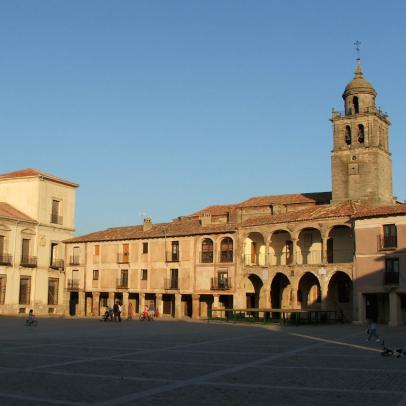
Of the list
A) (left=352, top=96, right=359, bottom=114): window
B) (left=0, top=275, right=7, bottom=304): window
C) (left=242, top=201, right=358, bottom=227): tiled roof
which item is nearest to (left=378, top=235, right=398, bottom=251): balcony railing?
(left=242, top=201, right=358, bottom=227): tiled roof

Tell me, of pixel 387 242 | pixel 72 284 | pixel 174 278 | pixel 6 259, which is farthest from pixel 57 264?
pixel 387 242

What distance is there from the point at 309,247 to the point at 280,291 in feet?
17.1

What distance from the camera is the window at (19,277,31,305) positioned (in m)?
57.2

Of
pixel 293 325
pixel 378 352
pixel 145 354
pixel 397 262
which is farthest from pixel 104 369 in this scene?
pixel 397 262

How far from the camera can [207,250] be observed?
53.8 m

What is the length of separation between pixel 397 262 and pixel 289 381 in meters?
29.2

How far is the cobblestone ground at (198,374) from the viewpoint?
11.9 metres

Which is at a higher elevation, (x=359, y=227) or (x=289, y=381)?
(x=359, y=227)

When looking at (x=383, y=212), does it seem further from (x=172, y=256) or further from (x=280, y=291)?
(x=172, y=256)

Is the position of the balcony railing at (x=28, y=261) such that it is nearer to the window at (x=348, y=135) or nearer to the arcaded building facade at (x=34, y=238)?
the arcaded building facade at (x=34, y=238)

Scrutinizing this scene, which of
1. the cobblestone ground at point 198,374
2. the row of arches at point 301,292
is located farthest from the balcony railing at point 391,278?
the cobblestone ground at point 198,374

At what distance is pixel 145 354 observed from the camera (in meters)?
20.0

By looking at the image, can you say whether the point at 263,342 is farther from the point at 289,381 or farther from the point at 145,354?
the point at 289,381

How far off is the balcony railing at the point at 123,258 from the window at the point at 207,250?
843cm
